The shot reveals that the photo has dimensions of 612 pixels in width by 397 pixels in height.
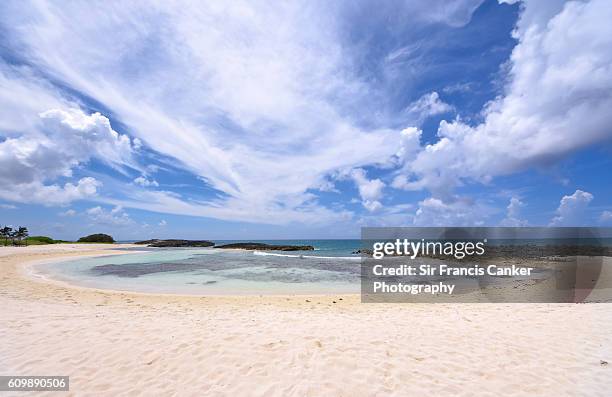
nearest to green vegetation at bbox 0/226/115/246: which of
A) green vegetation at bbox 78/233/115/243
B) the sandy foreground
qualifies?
green vegetation at bbox 78/233/115/243

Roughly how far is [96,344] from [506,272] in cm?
2994

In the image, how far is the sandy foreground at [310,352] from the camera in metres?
5.06

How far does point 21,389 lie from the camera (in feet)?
16.0

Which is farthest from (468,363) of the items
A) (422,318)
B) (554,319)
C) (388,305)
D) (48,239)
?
(48,239)

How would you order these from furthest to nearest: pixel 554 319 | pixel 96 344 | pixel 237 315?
pixel 237 315 → pixel 554 319 → pixel 96 344

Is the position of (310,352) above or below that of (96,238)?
above

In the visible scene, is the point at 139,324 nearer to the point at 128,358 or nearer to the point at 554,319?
the point at 128,358

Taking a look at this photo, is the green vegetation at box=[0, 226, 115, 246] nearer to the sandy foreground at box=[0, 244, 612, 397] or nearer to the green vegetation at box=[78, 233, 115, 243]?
the green vegetation at box=[78, 233, 115, 243]

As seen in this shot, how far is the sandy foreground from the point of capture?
16.6 ft

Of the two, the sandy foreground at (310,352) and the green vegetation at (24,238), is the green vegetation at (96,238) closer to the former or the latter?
the green vegetation at (24,238)

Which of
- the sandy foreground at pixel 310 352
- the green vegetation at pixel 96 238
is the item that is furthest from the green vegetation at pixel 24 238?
the sandy foreground at pixel 310 352

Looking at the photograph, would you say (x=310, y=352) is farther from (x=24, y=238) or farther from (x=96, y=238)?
(x=96, y=238)

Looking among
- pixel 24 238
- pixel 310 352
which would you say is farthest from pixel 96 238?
pixel 310 352

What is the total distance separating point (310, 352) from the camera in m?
6.25
